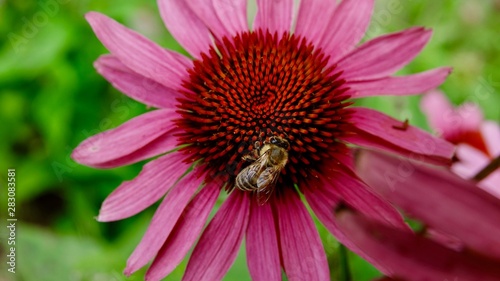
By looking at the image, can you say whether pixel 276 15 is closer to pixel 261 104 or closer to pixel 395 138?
pixel 261 104

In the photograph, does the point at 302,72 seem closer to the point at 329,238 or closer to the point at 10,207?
the point at 329,238

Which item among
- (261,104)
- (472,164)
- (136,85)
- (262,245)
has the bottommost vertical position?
(472,164)

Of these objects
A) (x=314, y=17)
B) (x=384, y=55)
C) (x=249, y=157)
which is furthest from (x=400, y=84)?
(x=249, y=157)

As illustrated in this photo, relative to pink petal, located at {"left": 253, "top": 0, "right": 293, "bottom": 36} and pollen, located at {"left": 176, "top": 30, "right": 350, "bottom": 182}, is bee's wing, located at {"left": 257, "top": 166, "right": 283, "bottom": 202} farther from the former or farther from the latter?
pink petal, located at {"left": 253, "top": 0, "right": 293, "bottom": 36}

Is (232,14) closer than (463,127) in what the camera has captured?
Yes

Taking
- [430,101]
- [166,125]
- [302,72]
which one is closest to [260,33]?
[302,72]

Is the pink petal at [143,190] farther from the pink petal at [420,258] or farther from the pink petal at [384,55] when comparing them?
the pink petal at [420,258]

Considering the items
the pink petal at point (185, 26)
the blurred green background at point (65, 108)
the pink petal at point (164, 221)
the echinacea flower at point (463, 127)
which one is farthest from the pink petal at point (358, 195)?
the blurred green background at point (65, 108)
